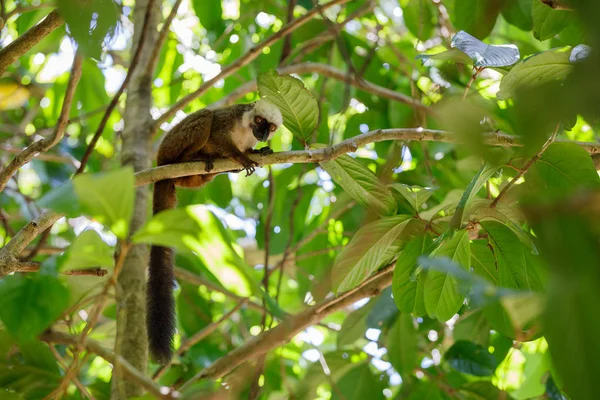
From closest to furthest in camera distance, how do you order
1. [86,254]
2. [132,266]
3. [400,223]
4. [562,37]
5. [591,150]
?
1. [86,254]
2. [400,223]
3. [591,150]
4. [132,266]
5. [562,37]

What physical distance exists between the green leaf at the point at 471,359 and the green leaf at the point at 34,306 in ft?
8.54

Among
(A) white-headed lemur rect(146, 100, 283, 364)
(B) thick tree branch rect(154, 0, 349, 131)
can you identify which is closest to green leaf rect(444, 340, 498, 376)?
(A) white-headed lemur rect(146, 100, 283, 364)

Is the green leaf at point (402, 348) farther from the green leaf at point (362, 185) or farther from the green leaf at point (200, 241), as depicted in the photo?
the green leaf at point (200, 241)

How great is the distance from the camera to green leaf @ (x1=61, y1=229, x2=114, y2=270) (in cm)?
190

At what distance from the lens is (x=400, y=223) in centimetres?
285

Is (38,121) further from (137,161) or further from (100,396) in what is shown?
(100,396)

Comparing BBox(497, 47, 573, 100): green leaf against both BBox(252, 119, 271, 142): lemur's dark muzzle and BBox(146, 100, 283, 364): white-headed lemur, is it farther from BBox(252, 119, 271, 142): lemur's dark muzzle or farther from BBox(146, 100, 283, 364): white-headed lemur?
BBox(252, 119, 271, 142): lemur's dark muzzle

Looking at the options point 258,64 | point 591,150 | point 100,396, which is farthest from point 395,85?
point 100,396

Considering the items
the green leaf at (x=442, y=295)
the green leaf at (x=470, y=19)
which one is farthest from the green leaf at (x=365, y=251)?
the green leaf at (x=470, y=19)

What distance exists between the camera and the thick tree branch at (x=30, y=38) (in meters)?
2.53

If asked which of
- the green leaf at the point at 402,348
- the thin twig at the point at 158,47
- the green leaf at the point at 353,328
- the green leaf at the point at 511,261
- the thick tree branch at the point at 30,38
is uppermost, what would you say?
the thick tree branch at the point at 30,38

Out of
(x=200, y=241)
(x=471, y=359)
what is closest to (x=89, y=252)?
(x=200, y=241)

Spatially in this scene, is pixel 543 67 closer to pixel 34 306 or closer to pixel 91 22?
pixel 91 22

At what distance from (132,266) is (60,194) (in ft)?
6.40
